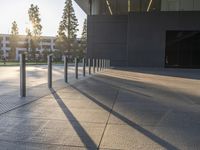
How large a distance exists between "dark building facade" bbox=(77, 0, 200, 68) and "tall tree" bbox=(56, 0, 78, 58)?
33.5 metres

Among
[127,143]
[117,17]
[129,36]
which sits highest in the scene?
[117,17]

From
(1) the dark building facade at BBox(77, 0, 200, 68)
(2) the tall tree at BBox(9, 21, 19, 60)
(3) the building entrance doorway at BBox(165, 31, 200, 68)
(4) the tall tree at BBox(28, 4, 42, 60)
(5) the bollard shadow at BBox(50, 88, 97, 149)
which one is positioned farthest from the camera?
(2) the tall tree at BBox(9, 21, 19, 60)

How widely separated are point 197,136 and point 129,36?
30.1 m

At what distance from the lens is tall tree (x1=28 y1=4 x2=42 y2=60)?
6800cm

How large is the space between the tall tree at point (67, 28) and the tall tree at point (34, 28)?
571 centimetres

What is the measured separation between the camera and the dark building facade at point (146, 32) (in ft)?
111

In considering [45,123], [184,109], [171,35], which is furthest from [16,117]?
[171,35]

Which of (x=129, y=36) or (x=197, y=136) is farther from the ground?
(x=129, y=36)

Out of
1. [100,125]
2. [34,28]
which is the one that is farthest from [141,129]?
[34,28]

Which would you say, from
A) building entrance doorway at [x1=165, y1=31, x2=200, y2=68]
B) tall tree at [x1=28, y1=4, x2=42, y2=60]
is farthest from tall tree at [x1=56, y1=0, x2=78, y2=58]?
building entrance doorway at [x1=165, y1=31, x2=200, y2=68]

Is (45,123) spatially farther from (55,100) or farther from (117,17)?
(117,17)

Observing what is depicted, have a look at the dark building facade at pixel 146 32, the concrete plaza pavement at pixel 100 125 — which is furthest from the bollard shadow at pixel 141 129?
the dark building facade at pixel 146 32

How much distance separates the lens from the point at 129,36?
34.1m

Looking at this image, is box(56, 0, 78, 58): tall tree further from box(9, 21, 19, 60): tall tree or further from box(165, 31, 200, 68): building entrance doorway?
box(165, 31, 200, 68): building entrance doorway
